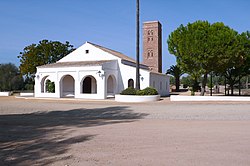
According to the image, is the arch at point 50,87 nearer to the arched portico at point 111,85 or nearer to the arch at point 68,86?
the arch at point 68,86

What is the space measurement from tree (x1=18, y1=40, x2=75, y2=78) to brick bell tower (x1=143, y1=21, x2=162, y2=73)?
51.7 ft

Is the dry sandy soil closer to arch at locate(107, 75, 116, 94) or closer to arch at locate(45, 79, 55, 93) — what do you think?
arch at locate(107, 75, 116, 94)

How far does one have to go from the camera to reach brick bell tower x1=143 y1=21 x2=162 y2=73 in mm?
46781

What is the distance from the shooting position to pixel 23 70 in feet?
144

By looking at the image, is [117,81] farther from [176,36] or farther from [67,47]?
[67,47]

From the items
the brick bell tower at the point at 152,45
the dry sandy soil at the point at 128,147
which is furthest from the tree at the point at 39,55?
the dry sandy soil at the point at 128,147

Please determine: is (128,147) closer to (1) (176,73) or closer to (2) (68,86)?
(2) (68,86)

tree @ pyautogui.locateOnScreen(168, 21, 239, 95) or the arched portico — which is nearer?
tree @ pyautogui.locateOnScreen(168, 21, 239, 95)

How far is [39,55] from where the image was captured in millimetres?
45219

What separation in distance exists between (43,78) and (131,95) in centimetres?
1429

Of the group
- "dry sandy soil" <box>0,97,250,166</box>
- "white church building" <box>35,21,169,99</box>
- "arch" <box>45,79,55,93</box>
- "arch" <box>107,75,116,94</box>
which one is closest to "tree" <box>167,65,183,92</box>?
"white church building" <box>35,21,169,99</box>

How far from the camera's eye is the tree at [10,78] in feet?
163

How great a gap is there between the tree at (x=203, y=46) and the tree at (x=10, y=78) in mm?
35896

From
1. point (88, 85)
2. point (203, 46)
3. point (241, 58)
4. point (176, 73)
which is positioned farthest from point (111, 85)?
point (176, 73)
